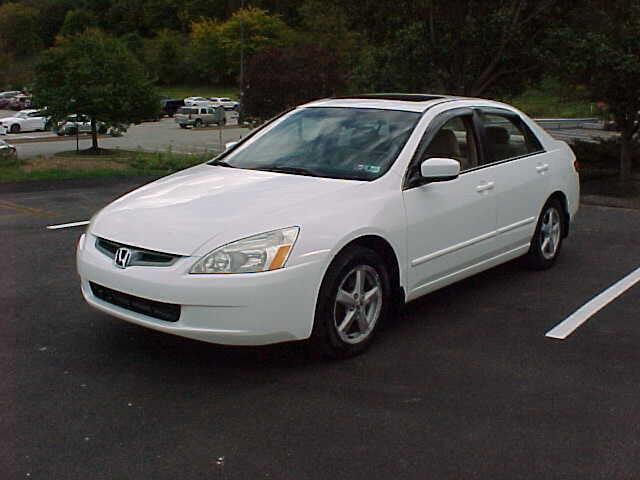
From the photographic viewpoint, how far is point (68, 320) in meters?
5.66

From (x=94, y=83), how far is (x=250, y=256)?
96.8ft

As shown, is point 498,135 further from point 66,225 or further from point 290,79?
point 290,79

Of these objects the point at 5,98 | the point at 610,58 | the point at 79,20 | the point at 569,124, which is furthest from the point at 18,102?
the point at 610,58

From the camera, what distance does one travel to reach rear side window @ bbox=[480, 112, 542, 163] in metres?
6.32

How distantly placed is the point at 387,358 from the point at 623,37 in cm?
958

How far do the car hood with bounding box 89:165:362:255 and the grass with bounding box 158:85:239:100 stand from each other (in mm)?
83926

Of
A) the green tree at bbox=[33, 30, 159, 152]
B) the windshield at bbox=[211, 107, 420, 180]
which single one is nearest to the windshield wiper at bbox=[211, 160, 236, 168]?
the windshield at bbox=[211, 107, 420, 180]

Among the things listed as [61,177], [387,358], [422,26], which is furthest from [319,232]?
[422,26]

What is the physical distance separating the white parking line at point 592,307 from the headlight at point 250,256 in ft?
6.63

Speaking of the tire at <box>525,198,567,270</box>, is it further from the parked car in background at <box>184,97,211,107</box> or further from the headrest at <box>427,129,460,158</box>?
the parked car in background at <box>184,97,211,107</box>

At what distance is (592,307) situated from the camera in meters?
6.13

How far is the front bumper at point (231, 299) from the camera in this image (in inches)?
171

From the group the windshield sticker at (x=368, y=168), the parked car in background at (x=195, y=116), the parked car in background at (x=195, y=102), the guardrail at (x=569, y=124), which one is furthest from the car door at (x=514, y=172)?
the parked car in background at (x=195, y=102)

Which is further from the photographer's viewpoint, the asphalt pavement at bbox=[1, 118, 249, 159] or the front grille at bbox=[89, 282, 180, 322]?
the asphalt pavement at bbox=[1, 118, 249, 159]
